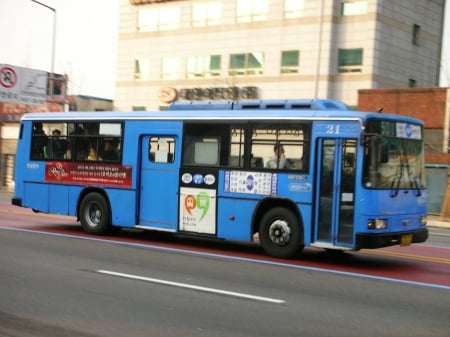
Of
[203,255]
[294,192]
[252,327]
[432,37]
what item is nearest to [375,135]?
[294,192]

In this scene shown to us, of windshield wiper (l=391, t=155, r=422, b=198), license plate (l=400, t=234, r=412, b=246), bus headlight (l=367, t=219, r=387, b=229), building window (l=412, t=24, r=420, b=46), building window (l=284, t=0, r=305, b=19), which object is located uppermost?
building window (l=284, t=0, r=305, b=19)

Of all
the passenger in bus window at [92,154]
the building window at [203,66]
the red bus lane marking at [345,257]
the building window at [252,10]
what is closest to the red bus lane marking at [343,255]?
the red bus lane marking at [345,257]

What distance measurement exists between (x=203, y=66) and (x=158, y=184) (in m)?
32.2

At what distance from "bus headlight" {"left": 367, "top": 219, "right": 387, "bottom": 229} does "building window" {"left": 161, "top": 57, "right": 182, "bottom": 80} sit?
120 ft

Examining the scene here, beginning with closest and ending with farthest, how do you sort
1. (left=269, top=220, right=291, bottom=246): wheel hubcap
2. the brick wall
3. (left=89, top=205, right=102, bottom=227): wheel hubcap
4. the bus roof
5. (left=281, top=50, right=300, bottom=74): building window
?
the bus roof
(left=269, top=220, right=291, bottom=246): wheel hubcap
(left=89, top=205, right=102, bottom=227): wheel hubcap
the brick wall
(left=281, top=50, right=300, bottom=74): building window

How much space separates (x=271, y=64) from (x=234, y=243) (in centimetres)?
2871

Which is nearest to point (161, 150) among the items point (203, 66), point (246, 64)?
point (246, 64)

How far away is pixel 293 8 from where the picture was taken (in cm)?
4047

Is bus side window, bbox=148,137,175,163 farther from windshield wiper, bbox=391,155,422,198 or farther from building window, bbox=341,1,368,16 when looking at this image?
building window, bbox=341,1,368,16

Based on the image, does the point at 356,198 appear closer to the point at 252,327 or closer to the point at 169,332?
the point at 252,327

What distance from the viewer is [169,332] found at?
20.6 ft

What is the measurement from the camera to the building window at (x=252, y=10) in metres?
41.7

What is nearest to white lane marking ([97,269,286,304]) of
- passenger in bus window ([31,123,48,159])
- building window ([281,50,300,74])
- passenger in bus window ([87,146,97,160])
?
passenger in bus window ([87,146,97,160])

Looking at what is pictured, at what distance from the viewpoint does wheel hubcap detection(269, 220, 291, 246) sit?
1135 cm
